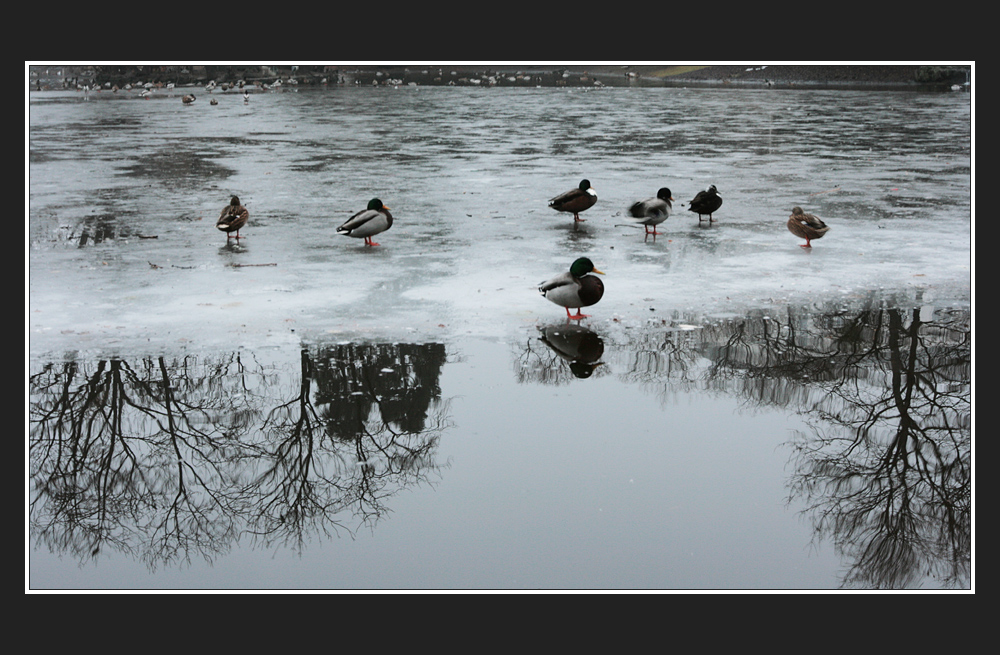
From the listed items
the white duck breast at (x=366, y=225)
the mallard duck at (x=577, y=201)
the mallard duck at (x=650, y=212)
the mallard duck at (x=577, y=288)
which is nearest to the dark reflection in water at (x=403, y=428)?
the mallard duck at (x=577, y=288)

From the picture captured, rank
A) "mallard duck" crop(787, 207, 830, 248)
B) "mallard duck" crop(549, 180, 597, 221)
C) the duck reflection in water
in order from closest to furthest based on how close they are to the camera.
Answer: the duck reflection in water < "mallard duck" crop(787, 207, 830, 248) < "mallard duck" crop(549, 180, 597, 221)

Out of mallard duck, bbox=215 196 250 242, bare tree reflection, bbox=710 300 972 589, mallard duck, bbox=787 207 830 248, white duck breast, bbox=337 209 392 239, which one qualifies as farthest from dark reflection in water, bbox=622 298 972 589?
mallard duck, bbox=215 196 250 242

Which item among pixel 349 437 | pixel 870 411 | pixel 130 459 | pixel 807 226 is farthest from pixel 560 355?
pixel 807 226

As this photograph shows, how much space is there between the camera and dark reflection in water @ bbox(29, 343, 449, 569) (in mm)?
5688

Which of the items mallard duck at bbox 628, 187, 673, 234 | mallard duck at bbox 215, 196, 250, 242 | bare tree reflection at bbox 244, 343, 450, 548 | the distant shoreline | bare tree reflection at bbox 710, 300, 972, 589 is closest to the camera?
bare tree reflection at bbox 710, 300, 972, 589

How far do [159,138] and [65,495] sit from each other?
21.4m

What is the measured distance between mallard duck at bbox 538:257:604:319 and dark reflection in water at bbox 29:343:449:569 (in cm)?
145

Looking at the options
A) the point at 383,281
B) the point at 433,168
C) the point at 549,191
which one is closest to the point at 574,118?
the point at 433,168

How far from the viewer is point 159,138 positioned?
83.7 feet

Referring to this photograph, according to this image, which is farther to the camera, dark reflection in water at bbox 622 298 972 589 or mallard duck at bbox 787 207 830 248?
mallard duck at bbox 787 207 830 248

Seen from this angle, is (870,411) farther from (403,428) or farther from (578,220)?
(578,220)

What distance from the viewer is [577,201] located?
13.8 m

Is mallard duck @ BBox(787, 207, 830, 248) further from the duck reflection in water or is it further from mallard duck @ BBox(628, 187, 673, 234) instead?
the duck reflection in water

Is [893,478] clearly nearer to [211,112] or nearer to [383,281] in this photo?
[383,281]
